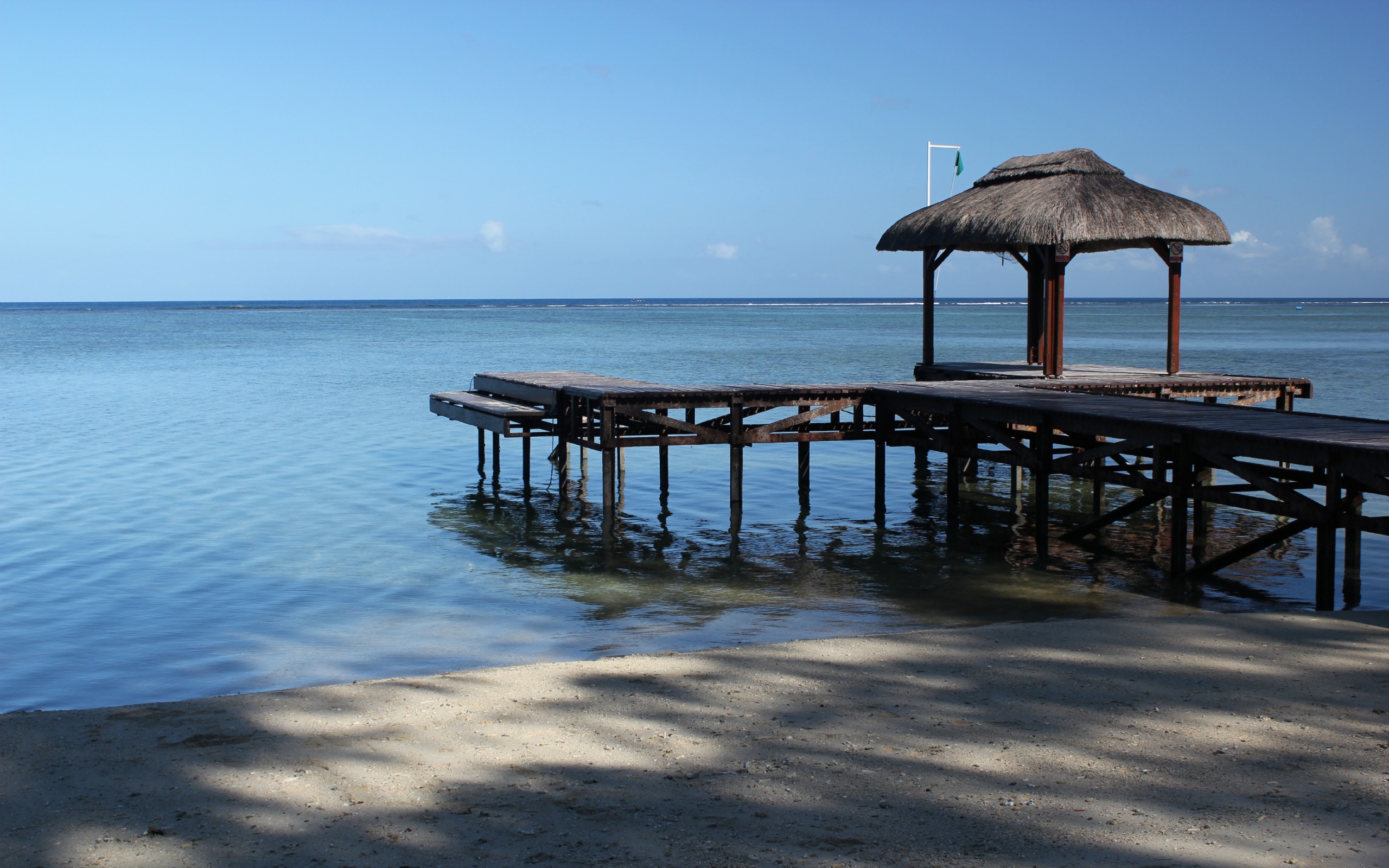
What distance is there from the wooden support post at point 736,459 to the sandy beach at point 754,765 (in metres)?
7.59

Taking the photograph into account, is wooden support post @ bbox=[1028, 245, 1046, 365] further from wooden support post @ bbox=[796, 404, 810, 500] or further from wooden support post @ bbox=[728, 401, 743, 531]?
wooden support post @ bbox=[728, 401, 743, 531]

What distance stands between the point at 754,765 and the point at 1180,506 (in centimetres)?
709

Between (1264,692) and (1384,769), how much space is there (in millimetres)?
1117

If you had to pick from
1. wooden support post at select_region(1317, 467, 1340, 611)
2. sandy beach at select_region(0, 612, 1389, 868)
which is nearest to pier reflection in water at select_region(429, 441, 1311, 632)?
wooden support post at select_region(1317, 467, 1340, 611)

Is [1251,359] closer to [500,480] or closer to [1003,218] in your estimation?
[1003,218]

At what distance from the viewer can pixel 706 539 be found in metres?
13.5

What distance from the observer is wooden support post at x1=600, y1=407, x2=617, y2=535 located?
13.9m

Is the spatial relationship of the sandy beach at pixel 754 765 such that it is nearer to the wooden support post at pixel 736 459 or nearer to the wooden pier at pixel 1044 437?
the wooden pier at pixel 1044 437

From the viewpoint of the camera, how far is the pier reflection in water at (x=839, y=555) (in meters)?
10.4

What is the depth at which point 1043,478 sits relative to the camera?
12555 millimetres

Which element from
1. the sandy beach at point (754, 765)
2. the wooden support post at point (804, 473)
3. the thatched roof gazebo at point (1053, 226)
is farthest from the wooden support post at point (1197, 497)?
the wooden support post at point (804, 473)

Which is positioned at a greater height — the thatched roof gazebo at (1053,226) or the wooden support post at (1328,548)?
the thatched roof gazebo at (1053,226)

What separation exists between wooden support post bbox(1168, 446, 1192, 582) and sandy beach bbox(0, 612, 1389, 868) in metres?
3.64

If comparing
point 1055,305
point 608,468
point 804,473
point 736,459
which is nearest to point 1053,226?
point 1055,305
